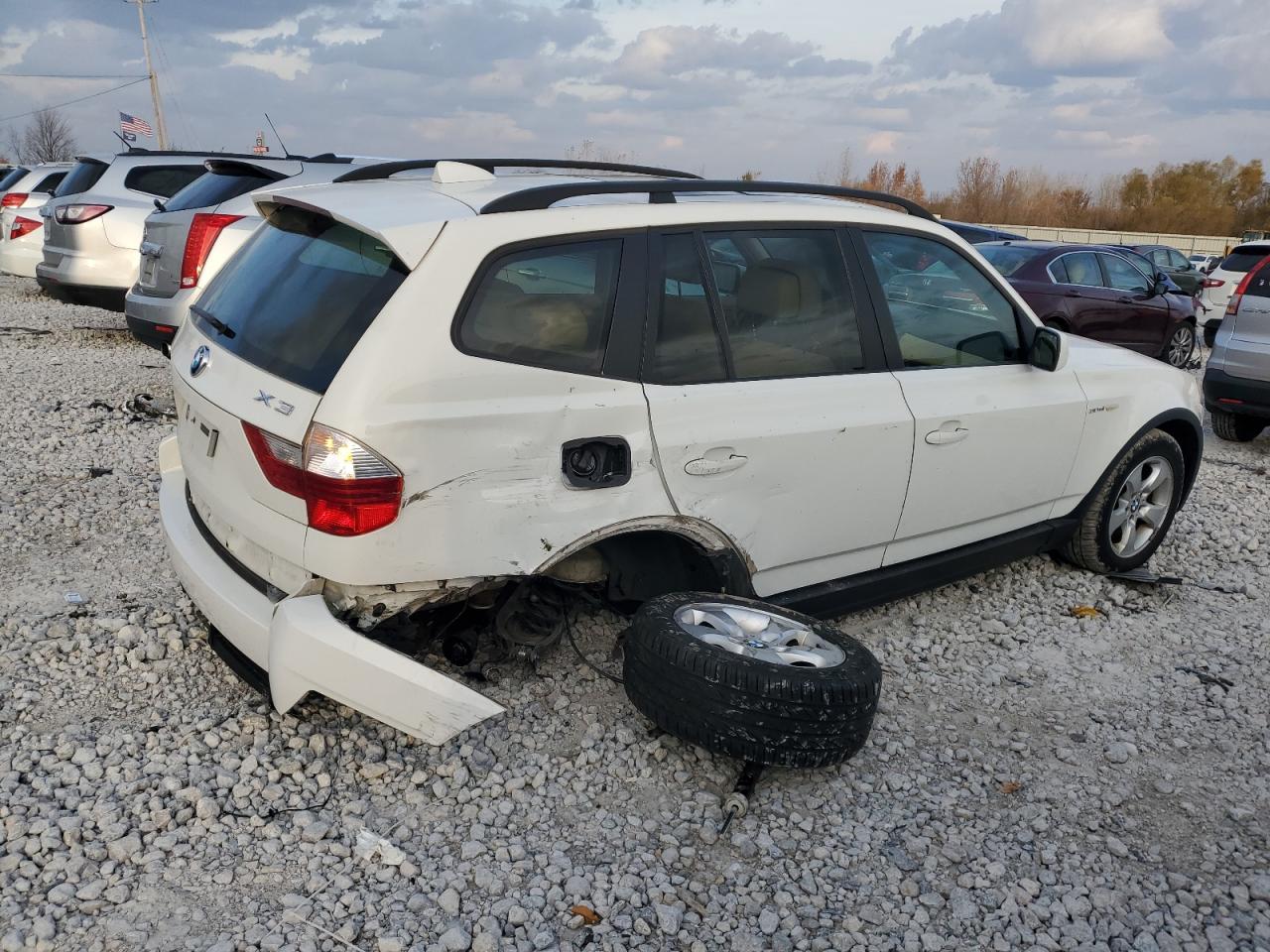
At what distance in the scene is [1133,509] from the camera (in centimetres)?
502

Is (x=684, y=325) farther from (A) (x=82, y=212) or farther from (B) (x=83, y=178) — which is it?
(B) (x=83, y=178)

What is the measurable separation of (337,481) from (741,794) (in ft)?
5.02

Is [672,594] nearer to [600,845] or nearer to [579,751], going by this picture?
[579,751]

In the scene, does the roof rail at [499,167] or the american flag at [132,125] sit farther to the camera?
the american flag at [132,125]

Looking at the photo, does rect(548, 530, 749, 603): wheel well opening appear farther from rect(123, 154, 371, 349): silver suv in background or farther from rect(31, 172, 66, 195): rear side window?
rect(31, 172, 66, 195): rear side window

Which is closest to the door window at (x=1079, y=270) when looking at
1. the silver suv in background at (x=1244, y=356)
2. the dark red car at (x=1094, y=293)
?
the dark red car at (x=1094, y=293)

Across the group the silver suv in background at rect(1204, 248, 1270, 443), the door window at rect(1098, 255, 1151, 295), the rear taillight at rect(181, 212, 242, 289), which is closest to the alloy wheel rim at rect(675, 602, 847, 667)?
the rear taillight at rect(181, 212, 242, 289)

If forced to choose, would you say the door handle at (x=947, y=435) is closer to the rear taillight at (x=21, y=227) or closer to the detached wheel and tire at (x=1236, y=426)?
the detached wheel and tire at (x=1236, y=426)

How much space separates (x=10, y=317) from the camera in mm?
12570

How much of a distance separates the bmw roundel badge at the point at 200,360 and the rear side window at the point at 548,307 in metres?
0.95

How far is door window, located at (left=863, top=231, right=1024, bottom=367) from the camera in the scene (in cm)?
381

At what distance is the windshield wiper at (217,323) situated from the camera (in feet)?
10.6

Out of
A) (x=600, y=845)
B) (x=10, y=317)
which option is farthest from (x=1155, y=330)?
(x=10, y=317)

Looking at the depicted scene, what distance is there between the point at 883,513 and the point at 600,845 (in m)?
1.63
